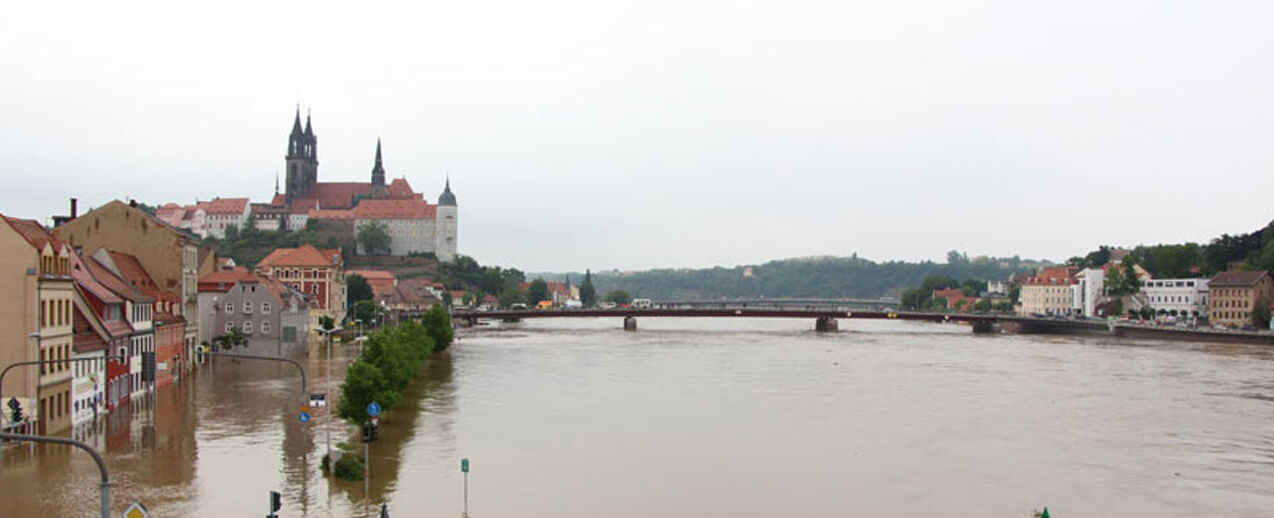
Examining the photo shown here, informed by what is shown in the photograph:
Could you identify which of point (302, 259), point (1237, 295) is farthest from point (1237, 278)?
point (302, 259)

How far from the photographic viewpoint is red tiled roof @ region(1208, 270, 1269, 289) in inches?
4652

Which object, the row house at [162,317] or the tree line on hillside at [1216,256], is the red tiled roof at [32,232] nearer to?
the row house at [162,317]

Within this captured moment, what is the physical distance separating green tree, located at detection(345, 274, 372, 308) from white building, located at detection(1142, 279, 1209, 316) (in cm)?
9712

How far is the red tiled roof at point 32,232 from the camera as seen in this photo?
1393 inches

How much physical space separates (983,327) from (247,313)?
89.4m

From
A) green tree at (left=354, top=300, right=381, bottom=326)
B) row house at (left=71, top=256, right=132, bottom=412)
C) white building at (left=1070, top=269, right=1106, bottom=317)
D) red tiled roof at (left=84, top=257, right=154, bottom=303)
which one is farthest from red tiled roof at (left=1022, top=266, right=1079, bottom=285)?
row house at (left=71, top=256, right=132, bottom=412)

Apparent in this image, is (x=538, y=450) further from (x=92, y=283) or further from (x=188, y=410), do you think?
(x=92, y=283)

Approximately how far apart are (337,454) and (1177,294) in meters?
129

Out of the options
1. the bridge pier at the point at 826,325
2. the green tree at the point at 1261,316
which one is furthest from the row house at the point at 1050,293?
the green tree at the point at 1261,316

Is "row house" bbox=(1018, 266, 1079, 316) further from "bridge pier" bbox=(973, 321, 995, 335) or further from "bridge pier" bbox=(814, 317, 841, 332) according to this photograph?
"bridge pier" bbox=(814, 317, 841, 332)

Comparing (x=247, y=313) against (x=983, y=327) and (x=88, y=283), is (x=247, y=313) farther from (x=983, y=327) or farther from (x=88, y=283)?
(x=983, y=327)

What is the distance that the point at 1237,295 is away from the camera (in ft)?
397

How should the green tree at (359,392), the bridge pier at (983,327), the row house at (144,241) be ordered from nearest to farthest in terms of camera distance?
the green tree at (359,392) → the row house at (144,241) → the bridge pier at (983,327)

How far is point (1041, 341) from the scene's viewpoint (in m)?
109
